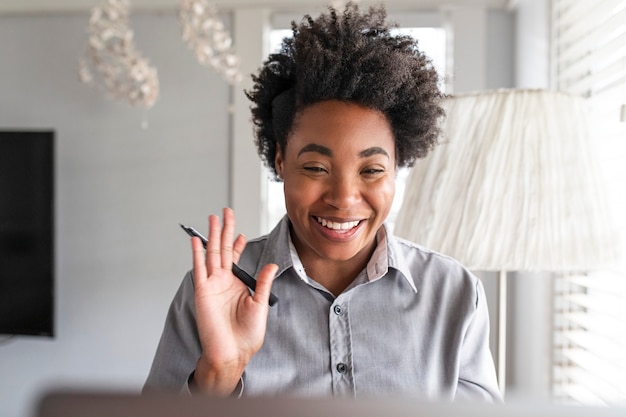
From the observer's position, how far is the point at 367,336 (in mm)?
1232

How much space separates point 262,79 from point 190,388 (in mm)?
641

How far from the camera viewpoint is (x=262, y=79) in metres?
1.40

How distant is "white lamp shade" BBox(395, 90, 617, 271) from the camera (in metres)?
1.36

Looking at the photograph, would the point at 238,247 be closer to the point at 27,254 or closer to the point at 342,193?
the point at 342,193

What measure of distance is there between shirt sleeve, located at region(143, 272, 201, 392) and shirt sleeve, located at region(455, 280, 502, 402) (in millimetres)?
486

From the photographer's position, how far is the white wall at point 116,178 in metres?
2.86

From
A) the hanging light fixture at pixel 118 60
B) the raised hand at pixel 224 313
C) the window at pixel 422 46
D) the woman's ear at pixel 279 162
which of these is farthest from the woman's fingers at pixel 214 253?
the hanging light fixture at pixel 118 60

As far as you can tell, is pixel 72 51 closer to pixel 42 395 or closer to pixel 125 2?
pixel 125 2

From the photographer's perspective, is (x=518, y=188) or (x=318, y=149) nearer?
(x=318, y=149)

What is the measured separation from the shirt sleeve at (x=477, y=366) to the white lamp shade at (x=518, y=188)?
0.15 meters

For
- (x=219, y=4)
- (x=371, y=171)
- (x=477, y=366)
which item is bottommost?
(x=477, y=366)

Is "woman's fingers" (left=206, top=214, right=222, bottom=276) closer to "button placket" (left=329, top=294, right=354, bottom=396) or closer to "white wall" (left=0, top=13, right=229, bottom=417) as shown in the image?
"button placket" (left=329, top=294, right=354, bottom=396)

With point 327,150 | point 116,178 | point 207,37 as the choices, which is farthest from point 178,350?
point 116,178

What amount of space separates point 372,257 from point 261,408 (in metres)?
1.00
